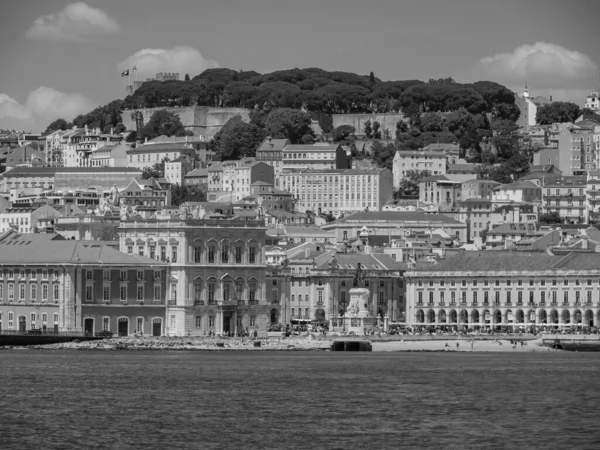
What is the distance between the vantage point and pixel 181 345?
3789 inches

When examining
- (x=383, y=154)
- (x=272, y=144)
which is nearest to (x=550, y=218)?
(x=383, y=154)

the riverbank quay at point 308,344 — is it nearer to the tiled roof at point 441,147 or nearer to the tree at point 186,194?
the tree at point 186,194

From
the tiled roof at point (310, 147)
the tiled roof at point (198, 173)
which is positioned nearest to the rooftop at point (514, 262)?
the tiled roof at point (310, 147)

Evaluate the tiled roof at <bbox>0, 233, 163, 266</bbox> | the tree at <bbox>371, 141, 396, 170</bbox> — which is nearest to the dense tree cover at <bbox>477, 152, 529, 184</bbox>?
the tree at <bbox>371, 141, 396, 170</bbox>

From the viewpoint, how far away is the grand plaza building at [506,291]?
379 feet

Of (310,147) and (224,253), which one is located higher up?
(310,147)

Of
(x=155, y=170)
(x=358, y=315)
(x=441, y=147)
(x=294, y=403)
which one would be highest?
(x=441, y=147)

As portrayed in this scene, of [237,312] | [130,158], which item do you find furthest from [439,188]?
[237,312]

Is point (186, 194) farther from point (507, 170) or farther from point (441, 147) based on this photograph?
point (507, 170)

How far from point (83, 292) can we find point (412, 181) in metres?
88.3

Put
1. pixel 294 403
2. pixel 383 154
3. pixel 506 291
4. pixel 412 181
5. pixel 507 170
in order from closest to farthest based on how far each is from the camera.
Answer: pixel 294 403, pixel 506 291, pixel 412 181, pixel 507 170, pixel 383 154

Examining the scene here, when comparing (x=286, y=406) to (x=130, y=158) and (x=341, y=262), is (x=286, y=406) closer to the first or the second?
(x=341, y=262)

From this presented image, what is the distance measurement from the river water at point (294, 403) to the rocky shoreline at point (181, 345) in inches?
283

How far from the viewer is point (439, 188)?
179 m
